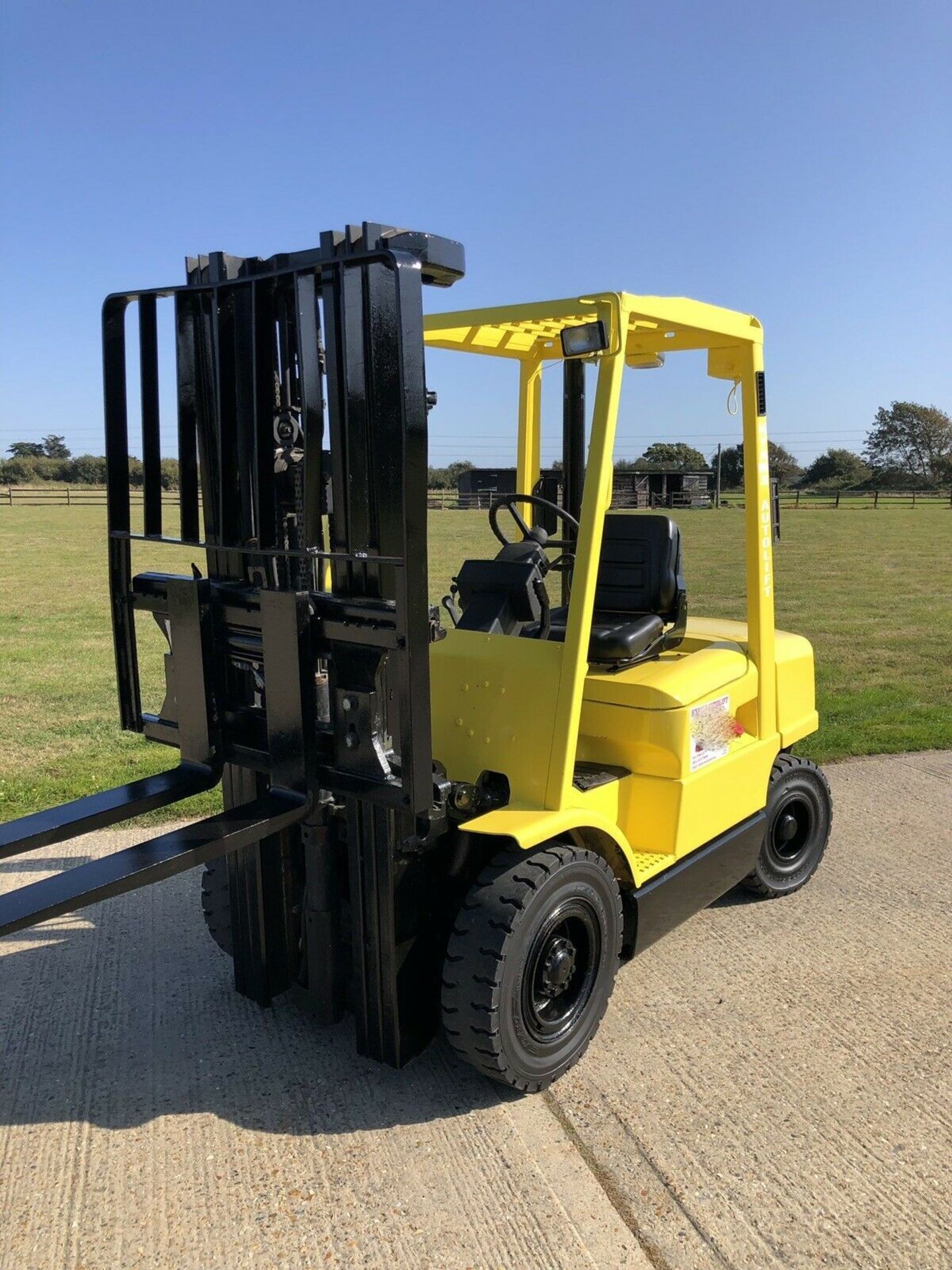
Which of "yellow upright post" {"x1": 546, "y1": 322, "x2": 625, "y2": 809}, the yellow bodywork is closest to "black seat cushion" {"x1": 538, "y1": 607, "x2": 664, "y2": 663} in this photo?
the yellow bodywork

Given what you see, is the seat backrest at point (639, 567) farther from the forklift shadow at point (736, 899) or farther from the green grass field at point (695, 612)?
the green grass field at point (695, 612)

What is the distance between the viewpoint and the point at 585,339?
3.19m

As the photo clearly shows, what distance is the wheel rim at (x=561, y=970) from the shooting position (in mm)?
3268

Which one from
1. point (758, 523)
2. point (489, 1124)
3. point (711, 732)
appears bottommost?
point (489, 1124)

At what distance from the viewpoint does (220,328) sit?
128 inches

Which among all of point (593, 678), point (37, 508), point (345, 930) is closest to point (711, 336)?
point (593, 678)

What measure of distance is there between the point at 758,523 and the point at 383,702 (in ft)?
6.68

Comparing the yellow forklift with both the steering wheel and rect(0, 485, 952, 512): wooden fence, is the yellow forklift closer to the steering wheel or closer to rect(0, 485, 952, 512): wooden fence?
the steering wheel

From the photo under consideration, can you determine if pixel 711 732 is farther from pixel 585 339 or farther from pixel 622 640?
pixel 585 339

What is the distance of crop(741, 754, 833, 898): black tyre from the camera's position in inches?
187

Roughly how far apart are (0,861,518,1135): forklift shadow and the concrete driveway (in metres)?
0.01

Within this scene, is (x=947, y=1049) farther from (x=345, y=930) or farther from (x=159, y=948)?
(x=159, y=948)

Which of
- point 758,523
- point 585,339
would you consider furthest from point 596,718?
point 585,339

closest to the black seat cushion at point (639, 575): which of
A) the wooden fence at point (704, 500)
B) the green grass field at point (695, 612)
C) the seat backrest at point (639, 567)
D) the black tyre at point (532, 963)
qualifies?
the seat backrest at point (639, 567)
